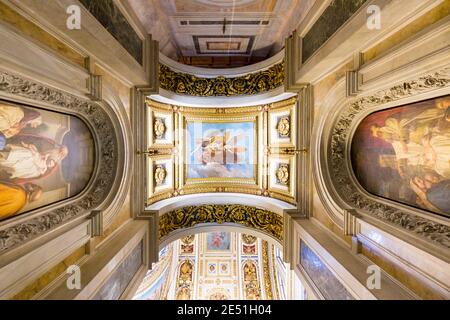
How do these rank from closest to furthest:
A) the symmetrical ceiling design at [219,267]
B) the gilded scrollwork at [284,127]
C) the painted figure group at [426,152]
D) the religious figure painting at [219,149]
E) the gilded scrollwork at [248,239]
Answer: the painted figure group at [426,152], the gilded scrollwork at [284,127], the religious figure painting at [219,149], the symmetrical ceiling design at [219,267], the gilded scrollwork at [248,239]

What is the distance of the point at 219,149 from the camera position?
674 centimetres

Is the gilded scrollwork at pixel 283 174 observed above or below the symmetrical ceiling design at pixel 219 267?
above

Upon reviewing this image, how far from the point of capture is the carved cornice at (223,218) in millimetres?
5988

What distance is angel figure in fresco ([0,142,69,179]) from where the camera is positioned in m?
3.10

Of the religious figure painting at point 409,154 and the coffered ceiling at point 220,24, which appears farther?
the coffered ceiling at point 220,24

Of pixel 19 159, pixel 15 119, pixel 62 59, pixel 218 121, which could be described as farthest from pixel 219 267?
pixel 62 59

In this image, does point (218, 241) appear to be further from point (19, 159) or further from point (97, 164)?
point (19, 159)

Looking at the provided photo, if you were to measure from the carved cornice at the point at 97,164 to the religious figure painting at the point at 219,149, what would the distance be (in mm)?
2399

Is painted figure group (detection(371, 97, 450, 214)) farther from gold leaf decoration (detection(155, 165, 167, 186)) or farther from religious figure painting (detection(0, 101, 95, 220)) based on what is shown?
religious figure painting (detection(0, 101, 95, 220))

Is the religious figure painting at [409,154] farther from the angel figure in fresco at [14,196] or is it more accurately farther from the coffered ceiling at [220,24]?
the angel figure in fresco at [14,196]

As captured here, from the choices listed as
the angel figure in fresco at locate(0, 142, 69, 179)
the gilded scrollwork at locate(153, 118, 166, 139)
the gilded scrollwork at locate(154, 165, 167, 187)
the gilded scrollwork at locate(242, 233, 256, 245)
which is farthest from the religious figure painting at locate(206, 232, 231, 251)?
the angel figure in fresco at locate(0, 142, 69, 179)

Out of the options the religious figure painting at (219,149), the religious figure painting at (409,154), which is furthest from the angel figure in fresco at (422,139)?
the religious figure painting at (219,149)
